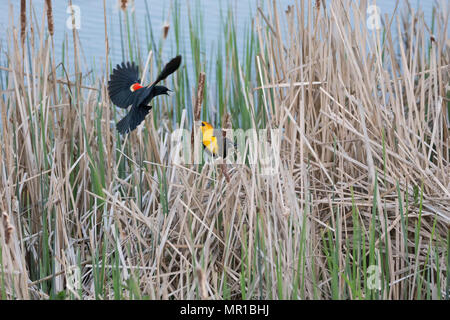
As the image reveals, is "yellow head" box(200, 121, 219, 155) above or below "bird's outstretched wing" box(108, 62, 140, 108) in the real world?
below

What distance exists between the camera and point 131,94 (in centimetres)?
130

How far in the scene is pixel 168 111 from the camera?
6.01 ft

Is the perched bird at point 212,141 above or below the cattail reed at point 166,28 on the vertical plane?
below

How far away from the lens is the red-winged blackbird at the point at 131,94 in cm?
123

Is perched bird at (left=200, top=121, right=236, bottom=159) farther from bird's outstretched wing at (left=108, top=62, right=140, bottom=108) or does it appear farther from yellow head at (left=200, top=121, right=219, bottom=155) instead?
bird's outstretched wing at (left=108, top=62, right=140, bottom=108)

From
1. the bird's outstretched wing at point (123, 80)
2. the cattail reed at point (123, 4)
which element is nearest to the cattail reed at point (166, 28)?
the cattail reed at point (123, 4)

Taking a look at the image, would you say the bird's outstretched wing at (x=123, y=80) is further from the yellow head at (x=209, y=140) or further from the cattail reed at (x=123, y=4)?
the cattail reed at (x=123, y=4)

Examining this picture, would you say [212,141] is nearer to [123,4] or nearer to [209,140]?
[209,140]

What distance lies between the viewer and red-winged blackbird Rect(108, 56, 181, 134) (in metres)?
1.23

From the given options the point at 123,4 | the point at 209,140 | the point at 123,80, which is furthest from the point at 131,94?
the point at 123,4

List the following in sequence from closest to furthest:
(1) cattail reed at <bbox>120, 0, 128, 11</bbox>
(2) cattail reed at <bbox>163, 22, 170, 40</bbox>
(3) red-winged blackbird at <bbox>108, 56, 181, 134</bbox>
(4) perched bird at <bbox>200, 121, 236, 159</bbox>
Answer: (3) red-winged blackbird at <bbox>108, 56, 181, 134</bbox>, (4) perched bird at <bbox>200, 121, 236, 159</bbox>, (1) cattail reed at <bbox>120, 0, 128, 11</bbox>, (2) cattail reed at <bbox>163, 22, 170, 40</bbox>

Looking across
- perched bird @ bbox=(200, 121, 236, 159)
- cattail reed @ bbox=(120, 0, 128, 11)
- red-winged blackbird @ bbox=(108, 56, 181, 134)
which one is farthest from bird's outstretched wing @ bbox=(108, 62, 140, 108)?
cattail reed @ bbox=(120, 0, 128, 11)

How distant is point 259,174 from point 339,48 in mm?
530
